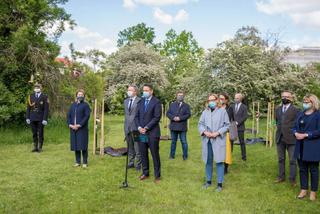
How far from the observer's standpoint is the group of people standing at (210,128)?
571cm

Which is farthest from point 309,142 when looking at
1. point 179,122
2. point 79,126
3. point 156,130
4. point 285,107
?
point 79,126

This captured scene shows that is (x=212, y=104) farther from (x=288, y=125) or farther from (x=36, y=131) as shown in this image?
(x=36, y=131)

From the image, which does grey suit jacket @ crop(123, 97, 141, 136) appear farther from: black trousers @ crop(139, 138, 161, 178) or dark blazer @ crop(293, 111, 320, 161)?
dark blazer @ crop(293, 111, 320, 161)

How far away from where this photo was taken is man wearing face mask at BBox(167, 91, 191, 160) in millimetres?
8977

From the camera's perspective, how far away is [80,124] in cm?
784

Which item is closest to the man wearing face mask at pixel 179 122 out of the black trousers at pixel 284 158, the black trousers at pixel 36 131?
the black trousers at pixel 284 158

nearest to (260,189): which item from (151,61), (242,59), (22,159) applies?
(22,159)

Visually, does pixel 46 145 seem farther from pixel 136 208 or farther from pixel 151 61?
pixel 151 61

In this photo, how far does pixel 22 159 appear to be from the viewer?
342 inches

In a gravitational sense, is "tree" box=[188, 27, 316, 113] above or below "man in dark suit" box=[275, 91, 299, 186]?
above

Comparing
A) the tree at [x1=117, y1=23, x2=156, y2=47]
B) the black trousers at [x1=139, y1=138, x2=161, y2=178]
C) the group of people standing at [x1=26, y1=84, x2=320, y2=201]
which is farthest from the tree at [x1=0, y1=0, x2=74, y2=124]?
the tree at [x1=117, y1=23, x2=156, y2=47]

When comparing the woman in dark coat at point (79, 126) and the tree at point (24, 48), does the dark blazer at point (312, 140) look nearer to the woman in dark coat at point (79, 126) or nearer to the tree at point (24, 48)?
the woman in dark coat at point (79, 126)

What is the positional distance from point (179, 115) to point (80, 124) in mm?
2531

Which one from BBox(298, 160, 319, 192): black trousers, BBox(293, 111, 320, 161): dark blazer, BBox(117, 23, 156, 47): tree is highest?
BBox(117, 23, 156, 47): tree
